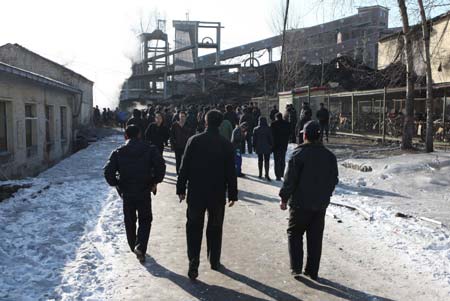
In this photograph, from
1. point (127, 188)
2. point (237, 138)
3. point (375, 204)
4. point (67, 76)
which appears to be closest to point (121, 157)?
point (127, 188)

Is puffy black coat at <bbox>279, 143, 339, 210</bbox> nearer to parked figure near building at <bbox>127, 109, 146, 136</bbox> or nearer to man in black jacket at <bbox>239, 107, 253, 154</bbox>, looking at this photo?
parked figure near building at <bbox>127, 109, 146, 136</bbox>

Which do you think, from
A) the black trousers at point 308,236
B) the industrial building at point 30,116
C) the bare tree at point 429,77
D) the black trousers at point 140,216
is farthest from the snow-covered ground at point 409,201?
the industrial building at point 30,116

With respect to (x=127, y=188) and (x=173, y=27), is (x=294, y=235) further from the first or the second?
(x=173, y=27)

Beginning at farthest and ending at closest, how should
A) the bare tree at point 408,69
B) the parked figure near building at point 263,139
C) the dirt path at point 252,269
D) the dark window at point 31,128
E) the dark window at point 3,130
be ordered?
1. the bare tree at point 408,69
2. the dark window at point 31,128
3. the dark window at point 3,130
4. the parked figure near building at point 263,139
5. the dirt path at point 252,269

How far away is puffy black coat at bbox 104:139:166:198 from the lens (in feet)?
18.7

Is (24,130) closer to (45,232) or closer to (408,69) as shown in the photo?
(45,232)

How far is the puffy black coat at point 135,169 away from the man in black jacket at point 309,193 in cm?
160

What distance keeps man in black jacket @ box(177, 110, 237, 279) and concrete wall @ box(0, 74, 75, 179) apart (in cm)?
778

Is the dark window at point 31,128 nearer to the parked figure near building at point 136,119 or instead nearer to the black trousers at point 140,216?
the parked figure near building at point 136,119

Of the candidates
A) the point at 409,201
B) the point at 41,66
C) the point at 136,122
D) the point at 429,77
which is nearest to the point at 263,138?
the point at 409,201

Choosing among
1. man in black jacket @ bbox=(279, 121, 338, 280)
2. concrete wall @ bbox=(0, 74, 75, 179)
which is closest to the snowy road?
man in black jacket @ bbox=(279, 121, 338, 280)

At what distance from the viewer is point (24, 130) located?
43.7 ft

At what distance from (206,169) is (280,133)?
21.4 ft

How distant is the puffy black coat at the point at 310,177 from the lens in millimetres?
5090
